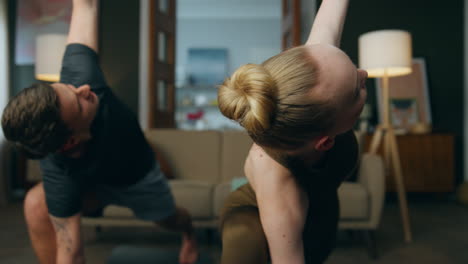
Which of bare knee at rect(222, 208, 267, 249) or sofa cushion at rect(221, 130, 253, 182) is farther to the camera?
sofa cushion at rect(221, 130, 253, 182)

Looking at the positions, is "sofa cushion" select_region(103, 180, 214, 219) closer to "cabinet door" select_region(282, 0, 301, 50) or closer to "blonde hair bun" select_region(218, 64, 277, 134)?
"blonde hair bun" select_region(218, 64, 277, 134)

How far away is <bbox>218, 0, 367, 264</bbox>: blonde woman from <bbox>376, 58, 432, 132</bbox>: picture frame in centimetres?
346

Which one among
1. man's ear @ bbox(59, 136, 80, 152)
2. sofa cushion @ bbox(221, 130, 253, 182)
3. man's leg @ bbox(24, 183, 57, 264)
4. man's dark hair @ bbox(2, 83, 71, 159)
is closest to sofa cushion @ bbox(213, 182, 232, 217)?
sofa cushion @ bbox(221, 130, 253, 182)

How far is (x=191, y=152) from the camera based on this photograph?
2807mm

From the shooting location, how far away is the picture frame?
402 cm

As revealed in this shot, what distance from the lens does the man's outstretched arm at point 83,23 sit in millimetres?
1199

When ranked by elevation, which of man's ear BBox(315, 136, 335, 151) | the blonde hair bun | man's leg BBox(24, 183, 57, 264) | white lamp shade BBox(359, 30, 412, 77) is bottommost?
man's leg BBox(24, 183, 57, 264)

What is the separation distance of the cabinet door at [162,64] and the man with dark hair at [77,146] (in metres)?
2.37

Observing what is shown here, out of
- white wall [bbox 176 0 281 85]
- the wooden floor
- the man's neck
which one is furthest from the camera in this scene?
white wall [bbox 176 0 281 85]

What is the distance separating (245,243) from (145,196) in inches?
30.1

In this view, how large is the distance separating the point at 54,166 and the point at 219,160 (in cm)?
175

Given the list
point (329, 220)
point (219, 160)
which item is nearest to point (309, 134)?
point (329, 220)

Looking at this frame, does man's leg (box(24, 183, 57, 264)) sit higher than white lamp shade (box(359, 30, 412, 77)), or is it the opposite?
white lamp shade (box(359, 30, 412, 77))

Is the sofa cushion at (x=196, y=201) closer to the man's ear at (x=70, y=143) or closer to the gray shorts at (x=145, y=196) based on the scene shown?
the gray shorts at (x=145, y=196)
